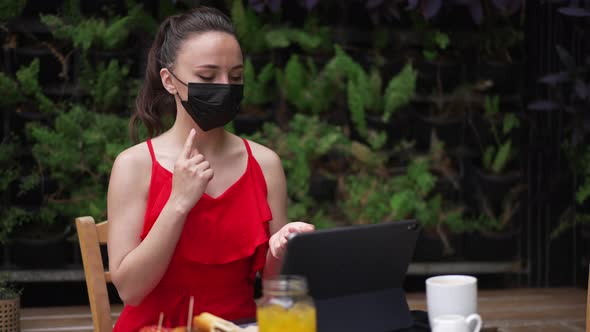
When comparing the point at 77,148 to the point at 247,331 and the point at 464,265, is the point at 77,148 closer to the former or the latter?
the point at 464,265

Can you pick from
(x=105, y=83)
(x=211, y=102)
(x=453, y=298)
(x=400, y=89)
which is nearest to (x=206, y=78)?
(x=211, y=102)

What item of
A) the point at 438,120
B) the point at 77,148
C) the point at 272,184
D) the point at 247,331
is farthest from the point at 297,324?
the point at 438,120

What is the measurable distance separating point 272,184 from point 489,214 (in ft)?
8.29

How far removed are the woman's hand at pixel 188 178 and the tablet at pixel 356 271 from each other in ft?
1.25

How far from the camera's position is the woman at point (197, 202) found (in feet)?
5.54

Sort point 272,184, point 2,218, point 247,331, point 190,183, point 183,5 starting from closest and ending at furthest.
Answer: point 247,331
point 190,183
point 272,184
point 2,218
point 183,5

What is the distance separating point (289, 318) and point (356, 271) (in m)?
0.19

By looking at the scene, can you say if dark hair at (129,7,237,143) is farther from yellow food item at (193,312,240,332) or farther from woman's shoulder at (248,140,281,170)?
yellow food item at (193,312,240,332)

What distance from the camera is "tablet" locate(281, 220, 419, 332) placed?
1156mm

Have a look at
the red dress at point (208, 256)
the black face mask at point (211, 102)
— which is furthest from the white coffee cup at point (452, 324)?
the black face mask at point (211, 102)

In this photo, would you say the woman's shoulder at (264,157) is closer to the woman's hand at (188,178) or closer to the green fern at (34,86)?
the woman's hand at (188,178)

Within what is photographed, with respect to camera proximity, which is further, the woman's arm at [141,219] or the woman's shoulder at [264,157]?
the woman's shoulder at [264,157]

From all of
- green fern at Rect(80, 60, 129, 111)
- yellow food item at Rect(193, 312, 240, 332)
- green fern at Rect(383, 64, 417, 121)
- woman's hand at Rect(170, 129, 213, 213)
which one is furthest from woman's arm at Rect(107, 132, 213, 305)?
green fern at Rect(383, 64, 417, 121)

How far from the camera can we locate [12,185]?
3795mm
